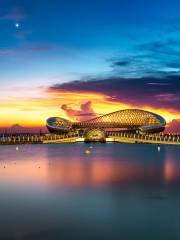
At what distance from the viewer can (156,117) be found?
15238 cm

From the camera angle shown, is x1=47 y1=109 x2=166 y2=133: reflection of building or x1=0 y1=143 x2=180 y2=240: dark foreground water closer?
x1=0 y1=143 x2=180 y2=240: dark foreground water

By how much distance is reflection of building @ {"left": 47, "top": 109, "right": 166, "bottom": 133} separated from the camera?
148 metres

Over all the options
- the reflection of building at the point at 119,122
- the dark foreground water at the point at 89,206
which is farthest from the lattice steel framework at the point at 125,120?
the dark foreground water at the point at 89,206

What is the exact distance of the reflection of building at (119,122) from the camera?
148m

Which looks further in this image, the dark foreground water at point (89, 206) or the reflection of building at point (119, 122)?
the reflection of building at point (119, 122)

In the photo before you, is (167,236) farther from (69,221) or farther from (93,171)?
(93,171)

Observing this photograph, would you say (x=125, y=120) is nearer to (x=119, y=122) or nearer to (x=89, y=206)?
(x=119, y=122)

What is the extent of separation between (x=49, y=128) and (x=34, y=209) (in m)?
123

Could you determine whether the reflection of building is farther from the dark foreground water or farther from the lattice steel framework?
the dark foreground water

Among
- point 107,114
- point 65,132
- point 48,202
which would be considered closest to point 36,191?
point 48,202

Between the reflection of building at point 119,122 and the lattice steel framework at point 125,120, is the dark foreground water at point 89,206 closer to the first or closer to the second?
the reflection of building at point 119,122

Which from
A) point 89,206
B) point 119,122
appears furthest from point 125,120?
point 89,206

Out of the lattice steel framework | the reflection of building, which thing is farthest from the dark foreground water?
the lattice steel framework

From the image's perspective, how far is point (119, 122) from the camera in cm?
16012
